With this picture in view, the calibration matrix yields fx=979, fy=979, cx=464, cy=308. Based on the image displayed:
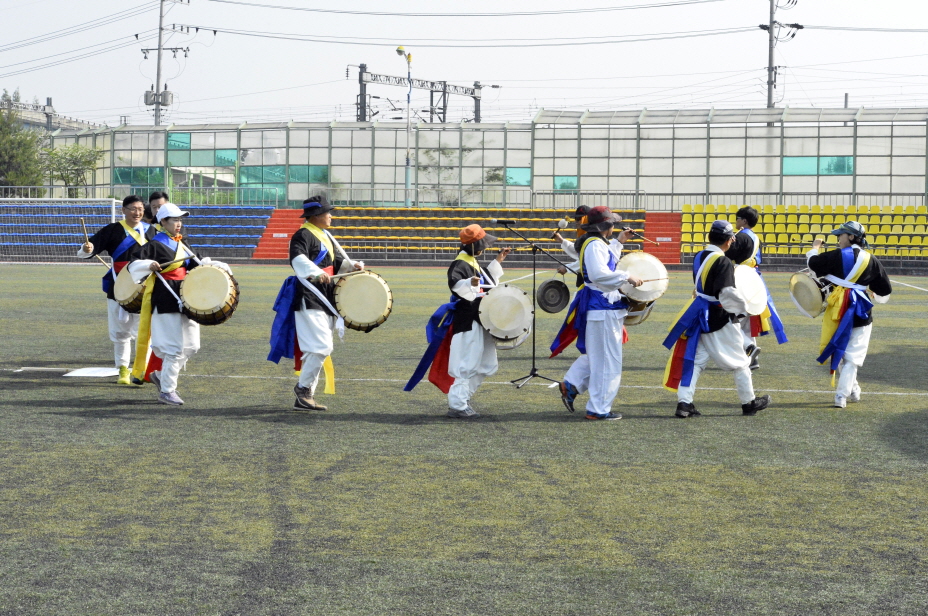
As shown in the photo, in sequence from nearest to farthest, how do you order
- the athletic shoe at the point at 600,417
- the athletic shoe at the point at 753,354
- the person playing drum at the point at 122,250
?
1. the athletic shoe at the point at 600,417
2. the person playing drum at the point at 122,250
3. the athletic shoe at the point at 753,354

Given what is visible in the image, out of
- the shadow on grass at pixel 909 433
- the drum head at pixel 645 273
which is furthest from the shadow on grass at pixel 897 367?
the drum head at pixel 645 273

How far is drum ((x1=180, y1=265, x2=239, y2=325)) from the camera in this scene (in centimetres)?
837

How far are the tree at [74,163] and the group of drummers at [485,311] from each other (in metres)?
45.4

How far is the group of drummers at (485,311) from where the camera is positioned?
26.1 feet

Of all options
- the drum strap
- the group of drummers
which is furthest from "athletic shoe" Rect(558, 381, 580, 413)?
the drum strap

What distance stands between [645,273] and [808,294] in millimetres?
1908

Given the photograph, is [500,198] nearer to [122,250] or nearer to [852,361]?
[122,250]

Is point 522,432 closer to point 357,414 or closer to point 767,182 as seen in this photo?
point 357,414

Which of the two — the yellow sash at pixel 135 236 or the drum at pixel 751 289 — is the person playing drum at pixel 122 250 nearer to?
the yellow sash at pixel 135 236

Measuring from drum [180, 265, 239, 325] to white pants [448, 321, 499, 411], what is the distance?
79.0 inches

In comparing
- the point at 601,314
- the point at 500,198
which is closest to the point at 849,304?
the point at 601,314

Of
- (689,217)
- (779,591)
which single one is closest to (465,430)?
(779,591)

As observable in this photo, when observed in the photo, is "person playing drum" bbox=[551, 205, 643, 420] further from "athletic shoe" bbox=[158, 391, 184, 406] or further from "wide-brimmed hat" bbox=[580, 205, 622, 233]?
"athletic shoe" bbox=[158, 391, 184, 406]

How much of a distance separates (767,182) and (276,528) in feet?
127
